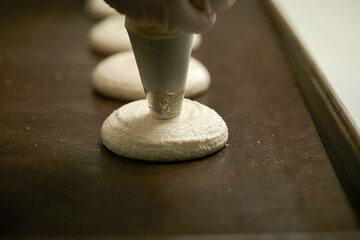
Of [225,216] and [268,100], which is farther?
[268,100]

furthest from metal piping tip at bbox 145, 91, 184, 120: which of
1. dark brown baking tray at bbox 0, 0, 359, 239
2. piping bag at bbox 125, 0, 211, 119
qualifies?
dark brown baking tray at bbox 0, 0, 359, 239

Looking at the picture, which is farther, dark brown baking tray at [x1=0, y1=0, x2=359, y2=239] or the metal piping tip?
the metal piping tip

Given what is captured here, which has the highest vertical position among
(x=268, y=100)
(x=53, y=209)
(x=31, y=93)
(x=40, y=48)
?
(x=53, y=209)

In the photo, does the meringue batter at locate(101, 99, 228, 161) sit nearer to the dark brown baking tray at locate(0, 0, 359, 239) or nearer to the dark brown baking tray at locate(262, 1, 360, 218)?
the dark brown baking tray at locate(0, 0, 359, 239)

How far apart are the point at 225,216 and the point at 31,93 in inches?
38.1

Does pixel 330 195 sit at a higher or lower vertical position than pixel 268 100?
higher

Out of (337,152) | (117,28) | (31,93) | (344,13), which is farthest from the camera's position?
(117,28)

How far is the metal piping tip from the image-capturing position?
3.60 feet

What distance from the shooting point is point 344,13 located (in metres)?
1.70

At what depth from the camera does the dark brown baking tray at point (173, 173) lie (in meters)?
0.87

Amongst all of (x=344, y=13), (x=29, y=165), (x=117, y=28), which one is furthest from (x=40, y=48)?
(x=344, y=13)

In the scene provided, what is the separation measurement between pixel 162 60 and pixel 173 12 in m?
0.13

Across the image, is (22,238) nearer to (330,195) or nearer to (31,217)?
(31,217)

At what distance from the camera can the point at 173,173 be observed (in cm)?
106
